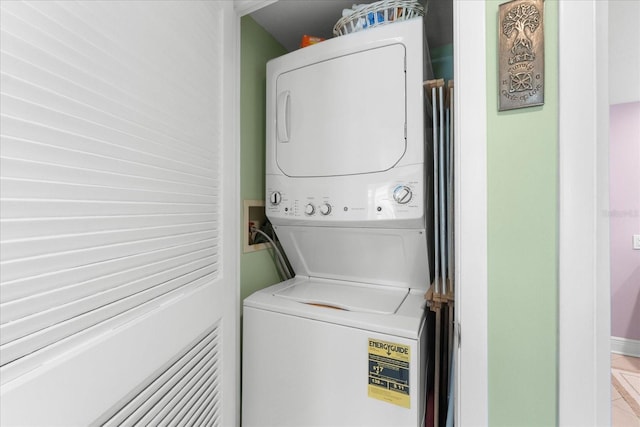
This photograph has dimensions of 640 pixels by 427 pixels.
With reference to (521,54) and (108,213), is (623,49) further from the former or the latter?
(108,213)

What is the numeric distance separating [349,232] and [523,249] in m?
0.79

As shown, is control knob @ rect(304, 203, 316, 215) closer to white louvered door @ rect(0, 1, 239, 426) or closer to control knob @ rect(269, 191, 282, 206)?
control knob @ rect(269, 191, 282, 206)

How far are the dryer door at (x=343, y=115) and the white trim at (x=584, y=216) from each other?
0.58 m

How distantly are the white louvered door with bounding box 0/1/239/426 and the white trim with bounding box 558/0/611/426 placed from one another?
120cm

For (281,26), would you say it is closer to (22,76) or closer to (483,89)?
(483,89)

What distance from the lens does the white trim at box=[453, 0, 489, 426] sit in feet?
2.91

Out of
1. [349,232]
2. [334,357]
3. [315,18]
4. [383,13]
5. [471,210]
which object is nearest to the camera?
[471,210]

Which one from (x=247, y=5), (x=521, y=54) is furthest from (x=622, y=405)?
(x=247, y=5)

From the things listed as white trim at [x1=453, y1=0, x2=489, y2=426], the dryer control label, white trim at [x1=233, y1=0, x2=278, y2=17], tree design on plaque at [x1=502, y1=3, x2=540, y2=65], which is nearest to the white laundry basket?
white trim at [x1=233, y1=0, x2=278, y2=17]

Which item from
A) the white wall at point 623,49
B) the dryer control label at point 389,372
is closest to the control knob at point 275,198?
the dryer control label at point 389,372

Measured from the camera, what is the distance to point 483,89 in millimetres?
885

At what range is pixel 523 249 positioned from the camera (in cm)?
84

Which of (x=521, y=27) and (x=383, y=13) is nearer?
(x=521, y=27)

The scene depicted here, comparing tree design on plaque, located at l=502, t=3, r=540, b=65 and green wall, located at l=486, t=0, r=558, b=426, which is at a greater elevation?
tree design on plaque, located at l=502, t=3, r=540, b=65
